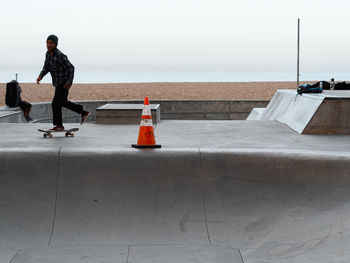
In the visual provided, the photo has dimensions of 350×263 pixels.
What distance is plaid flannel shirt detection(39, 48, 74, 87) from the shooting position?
8195 mm

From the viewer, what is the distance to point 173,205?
560cm

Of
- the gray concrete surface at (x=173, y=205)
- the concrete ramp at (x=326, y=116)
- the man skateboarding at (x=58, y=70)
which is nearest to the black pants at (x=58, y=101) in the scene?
the man skateboarding at (x=58, y=70)

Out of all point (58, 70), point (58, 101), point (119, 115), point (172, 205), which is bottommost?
point (172, 205)

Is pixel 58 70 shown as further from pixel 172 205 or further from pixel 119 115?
pixel 172 205

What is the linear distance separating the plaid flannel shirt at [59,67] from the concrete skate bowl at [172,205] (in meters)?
2.34

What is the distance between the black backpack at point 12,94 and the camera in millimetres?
14594

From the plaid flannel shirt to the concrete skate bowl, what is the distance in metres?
2.34

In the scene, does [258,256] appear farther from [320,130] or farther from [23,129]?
[23,129]

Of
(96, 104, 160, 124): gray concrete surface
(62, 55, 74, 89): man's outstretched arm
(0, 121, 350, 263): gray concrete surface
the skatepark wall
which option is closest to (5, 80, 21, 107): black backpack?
the skatepark wall

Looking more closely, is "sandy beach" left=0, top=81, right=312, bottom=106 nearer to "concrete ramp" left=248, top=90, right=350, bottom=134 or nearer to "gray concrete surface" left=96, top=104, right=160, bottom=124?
"gray concrete surface" left=96, top=104, right=160, bottom=124

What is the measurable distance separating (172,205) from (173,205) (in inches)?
0.5

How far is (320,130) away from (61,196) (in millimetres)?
5415

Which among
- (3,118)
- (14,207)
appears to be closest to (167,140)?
(14,207)

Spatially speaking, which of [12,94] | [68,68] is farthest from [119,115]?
[12,94]
